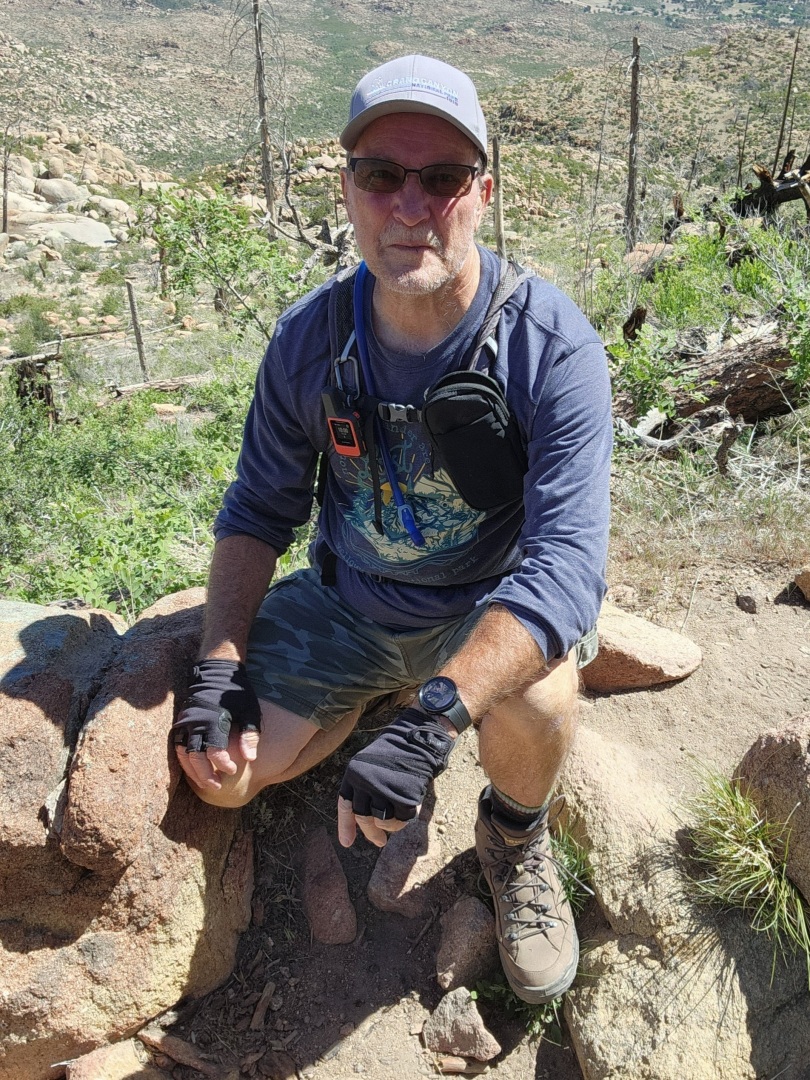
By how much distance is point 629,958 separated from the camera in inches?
79.7

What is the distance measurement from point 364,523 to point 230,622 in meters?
0.45

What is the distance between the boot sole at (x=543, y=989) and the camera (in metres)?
2.01

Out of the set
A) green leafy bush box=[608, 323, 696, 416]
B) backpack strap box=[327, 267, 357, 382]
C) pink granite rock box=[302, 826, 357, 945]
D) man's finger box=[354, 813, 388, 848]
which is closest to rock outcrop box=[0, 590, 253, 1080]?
pink granite rock box=[302, 826, 357, 945]

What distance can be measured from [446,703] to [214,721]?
0.62 meters

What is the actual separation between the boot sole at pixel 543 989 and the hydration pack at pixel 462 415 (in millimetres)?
1164

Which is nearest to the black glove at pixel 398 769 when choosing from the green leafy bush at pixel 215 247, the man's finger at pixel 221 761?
the man's finger at pixel 221 761

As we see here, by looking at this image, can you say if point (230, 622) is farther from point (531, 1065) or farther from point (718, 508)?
point (718, 508)

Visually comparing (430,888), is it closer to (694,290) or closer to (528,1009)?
(528,1009)

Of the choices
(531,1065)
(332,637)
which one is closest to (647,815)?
(531,1065)

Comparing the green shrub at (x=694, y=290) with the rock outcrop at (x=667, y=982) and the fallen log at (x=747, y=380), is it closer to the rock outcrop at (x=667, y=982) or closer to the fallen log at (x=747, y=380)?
the fallen log at (x=747, y=380)

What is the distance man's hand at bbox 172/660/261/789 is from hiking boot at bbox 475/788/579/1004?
25.7 inches

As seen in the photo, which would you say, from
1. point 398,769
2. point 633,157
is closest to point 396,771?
point 398,769

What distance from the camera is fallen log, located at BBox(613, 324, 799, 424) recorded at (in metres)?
4.14

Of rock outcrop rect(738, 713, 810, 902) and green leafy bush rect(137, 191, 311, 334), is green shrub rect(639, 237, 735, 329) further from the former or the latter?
rock outcrop rect(738, 713, 810, 902)
